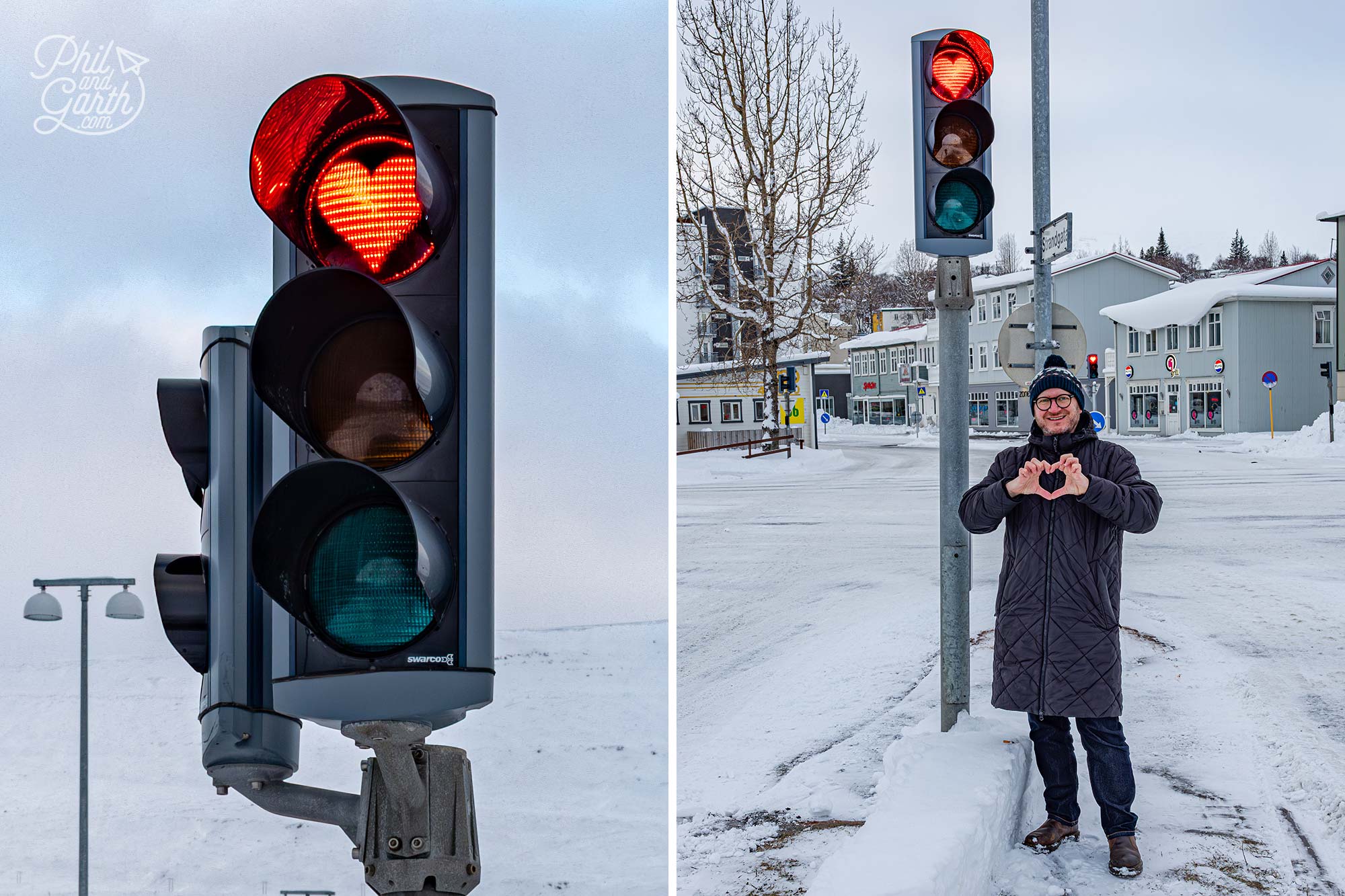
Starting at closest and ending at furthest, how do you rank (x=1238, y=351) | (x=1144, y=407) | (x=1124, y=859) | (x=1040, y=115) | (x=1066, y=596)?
(x=1124, y=859) → (x=1066, y=596) → (x=1040, y=115) → (x=1238, y=351) → (x=1144, y=407)

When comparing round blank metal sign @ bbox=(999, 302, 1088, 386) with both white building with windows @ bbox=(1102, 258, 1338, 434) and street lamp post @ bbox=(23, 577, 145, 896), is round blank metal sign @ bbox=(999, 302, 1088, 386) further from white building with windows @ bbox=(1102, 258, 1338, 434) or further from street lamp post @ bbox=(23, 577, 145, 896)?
white building with windows @ bbox=(1102, 258, 1338, 434)

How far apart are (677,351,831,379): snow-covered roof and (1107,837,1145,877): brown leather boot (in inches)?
920

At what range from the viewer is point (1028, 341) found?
244 inches

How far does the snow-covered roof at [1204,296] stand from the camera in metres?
37.5

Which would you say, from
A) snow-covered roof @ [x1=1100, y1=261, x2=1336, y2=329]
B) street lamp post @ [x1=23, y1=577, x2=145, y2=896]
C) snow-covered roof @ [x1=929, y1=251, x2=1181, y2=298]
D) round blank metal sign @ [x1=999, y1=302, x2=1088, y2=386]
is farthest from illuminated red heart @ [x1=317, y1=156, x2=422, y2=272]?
snow-covered roof @ [x1=929, y1=251, x2=1181, y2=298]

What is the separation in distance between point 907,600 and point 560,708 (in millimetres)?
5297

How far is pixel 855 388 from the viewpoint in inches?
2697

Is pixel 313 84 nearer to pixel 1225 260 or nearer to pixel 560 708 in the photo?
pixel 560 708

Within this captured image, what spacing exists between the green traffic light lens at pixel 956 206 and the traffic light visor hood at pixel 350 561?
9.96 feet

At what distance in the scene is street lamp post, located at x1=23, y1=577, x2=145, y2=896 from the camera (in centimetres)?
880

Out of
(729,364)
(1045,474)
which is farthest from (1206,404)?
(1045,474)

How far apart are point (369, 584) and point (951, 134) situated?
10.4ft

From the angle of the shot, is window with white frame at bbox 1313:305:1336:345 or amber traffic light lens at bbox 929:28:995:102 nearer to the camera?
amber traffic light lens at bbox 929:28:995:102

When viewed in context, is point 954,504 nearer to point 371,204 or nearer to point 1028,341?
point 1028,341
